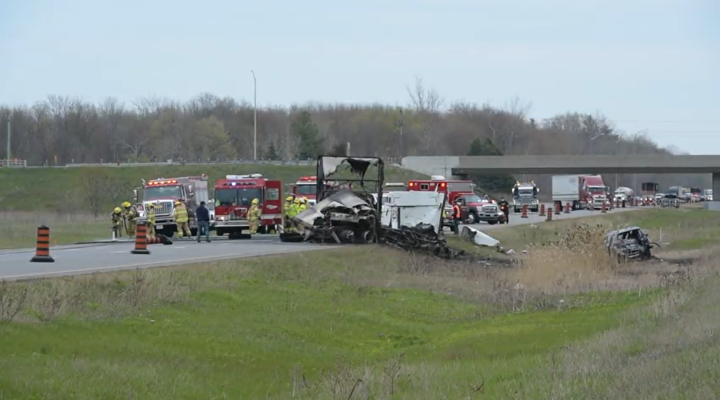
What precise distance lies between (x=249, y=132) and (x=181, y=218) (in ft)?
348

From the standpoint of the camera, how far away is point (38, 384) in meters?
12.2

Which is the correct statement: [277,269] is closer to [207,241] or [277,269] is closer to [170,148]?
[207,241]

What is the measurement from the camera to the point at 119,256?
30203 millimetres

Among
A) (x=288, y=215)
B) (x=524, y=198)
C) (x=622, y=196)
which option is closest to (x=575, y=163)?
(x=524, y=198)

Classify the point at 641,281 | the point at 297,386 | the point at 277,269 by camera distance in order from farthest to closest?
the point at 641,281 < the point at 277,269 < the point at 297,386

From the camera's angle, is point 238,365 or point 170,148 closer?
point 238,365

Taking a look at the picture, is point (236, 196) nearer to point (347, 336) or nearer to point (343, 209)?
point (343, 209)

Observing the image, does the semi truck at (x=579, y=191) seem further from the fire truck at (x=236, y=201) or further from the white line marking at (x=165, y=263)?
the white line marking at (x=165, y=263)

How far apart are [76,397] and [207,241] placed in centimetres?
2839

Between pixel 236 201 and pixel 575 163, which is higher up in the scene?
pixel 575 163

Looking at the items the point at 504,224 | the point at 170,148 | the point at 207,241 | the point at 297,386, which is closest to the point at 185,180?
the point at 207,241

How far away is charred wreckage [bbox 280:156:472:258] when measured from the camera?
39.3m

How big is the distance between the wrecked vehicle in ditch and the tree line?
82.1m

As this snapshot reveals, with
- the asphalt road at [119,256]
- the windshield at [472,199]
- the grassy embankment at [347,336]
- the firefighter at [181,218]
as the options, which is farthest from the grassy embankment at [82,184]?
the grassy embankment at [347,336]
